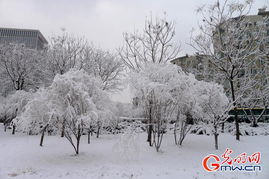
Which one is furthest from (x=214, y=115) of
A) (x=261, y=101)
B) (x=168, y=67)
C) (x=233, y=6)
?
(x=261, y=101)

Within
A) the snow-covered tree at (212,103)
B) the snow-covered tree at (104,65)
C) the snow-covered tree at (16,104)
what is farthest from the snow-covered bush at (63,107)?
the snow-covered tree at (104,65)

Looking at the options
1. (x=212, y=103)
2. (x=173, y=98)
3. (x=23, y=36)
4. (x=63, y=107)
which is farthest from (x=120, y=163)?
(x=23, y=36)

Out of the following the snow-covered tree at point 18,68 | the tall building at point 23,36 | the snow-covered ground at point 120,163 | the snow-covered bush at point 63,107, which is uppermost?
the tall building at point 23,36

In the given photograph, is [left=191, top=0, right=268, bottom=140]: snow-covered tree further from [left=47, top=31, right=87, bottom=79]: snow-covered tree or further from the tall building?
the tall building

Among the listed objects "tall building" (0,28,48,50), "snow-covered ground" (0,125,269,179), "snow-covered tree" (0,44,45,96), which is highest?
"tall building" (0,28,48,50)

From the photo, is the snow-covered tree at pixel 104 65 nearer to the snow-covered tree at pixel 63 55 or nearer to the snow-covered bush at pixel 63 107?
the snow-covered tree at pixel 63 55

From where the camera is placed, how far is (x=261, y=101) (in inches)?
622

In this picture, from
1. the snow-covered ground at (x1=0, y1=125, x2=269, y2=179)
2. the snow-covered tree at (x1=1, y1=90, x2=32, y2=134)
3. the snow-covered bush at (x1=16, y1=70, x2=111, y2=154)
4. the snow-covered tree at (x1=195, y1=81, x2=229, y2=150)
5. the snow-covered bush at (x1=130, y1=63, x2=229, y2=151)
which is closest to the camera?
the snow-covered ground at (x1=0, y1=125, x2=269, y2=179)

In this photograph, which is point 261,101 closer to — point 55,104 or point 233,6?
point 233,6

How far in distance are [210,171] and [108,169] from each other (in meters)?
3.59

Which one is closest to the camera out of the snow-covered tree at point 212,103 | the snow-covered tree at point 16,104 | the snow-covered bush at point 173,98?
the snow-covered bush at point 173,98

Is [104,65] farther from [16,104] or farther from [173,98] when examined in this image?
[173,98]

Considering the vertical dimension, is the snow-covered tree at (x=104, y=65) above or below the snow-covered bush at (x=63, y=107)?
above

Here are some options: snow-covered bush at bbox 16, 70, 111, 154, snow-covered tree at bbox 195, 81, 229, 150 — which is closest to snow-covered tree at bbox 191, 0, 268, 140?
snow-covered tree at bbox 195, 81, 229, 150
